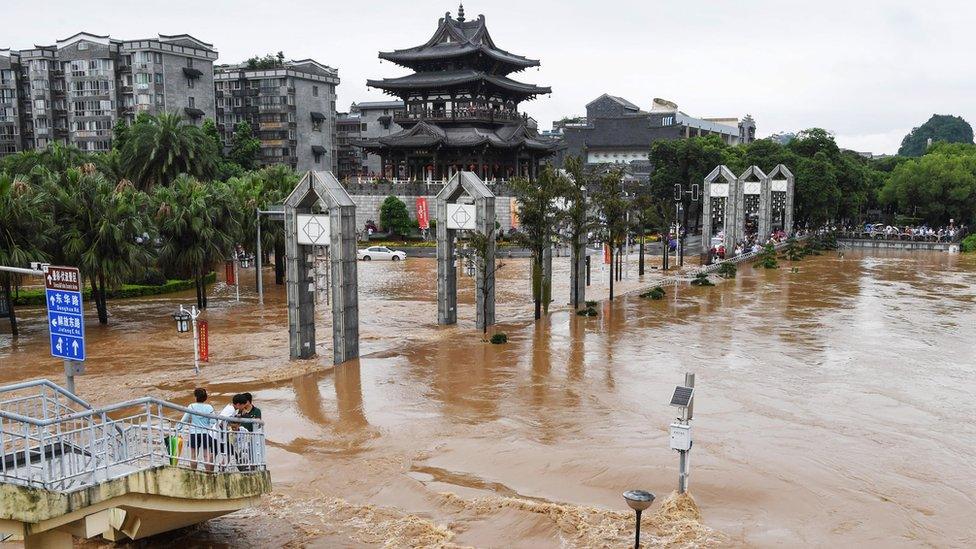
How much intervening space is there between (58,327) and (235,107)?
9105cm

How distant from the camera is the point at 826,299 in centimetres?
4125

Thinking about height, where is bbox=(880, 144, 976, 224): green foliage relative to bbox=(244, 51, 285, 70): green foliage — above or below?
below

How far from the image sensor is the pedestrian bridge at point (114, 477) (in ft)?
34.3

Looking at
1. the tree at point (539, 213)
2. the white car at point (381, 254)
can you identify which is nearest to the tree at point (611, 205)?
the tree at point (539, 213)

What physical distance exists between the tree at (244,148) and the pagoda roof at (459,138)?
1717 centimetres

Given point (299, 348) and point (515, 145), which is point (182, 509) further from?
point (515, 145)

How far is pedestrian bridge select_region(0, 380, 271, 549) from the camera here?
10461 mm

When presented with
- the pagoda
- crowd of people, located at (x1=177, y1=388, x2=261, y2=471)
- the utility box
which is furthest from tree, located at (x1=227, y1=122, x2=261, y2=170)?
the utility box

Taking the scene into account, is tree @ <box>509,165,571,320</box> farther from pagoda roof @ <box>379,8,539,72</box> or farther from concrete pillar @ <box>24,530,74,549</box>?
pagoda roof @ <box>379,8,539,72</box>

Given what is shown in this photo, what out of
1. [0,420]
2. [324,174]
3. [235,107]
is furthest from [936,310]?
[235,107]

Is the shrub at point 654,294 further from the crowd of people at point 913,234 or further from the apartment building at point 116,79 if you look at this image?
the apartment building at point 116,79

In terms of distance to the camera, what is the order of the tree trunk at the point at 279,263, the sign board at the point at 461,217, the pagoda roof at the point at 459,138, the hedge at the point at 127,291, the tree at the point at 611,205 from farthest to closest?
the pagoda roof at the point at 459,138 → the tree trunk at the point at 279,263 → the hedge at the point at 127,291 → the tree at the point at 611,205 → the sign board at the point at 461,217

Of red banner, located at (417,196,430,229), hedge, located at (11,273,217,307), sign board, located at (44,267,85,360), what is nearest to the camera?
sign board, located at (44,267,85,360)

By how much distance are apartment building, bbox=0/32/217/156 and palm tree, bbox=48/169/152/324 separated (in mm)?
59376
